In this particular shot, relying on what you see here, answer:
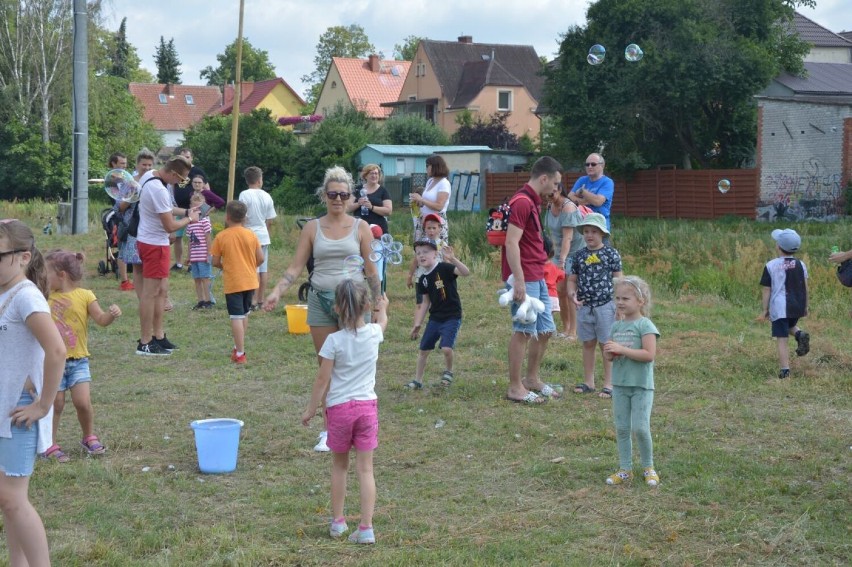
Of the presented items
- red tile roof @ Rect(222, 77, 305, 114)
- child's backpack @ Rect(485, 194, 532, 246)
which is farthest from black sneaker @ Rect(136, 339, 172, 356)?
red tile roof @ Rect(222, 77, 305, 114)

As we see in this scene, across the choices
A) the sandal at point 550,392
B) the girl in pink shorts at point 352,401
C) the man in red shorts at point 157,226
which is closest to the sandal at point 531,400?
the sandal at point 550,392

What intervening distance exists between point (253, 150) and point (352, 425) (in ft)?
140

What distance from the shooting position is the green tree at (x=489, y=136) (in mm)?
59125

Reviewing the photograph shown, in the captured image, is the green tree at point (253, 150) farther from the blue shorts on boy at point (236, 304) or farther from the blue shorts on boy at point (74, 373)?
the blue shorts on boy at point (74, 373)

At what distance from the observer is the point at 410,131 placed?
5356cm

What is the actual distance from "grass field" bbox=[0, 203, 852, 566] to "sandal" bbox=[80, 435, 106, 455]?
0.30 ft

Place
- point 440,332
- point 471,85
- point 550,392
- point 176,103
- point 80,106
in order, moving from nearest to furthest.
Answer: point 550,392, point 440,332, point 80,106, point 471,85, point 176,103

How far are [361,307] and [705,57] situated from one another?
32995 mm

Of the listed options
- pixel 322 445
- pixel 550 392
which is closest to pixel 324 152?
pixel 550 392

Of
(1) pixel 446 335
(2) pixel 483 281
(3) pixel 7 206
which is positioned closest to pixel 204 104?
(3) pixel 7 206

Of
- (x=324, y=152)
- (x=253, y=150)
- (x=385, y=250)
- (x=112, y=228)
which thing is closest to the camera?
(x=385, y=250)

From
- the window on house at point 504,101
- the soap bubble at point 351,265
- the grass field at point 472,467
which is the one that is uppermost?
the window on house at point 504,101

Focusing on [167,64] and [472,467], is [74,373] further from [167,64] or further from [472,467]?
[167,64]

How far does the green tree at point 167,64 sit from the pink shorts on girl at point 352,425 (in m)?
108
